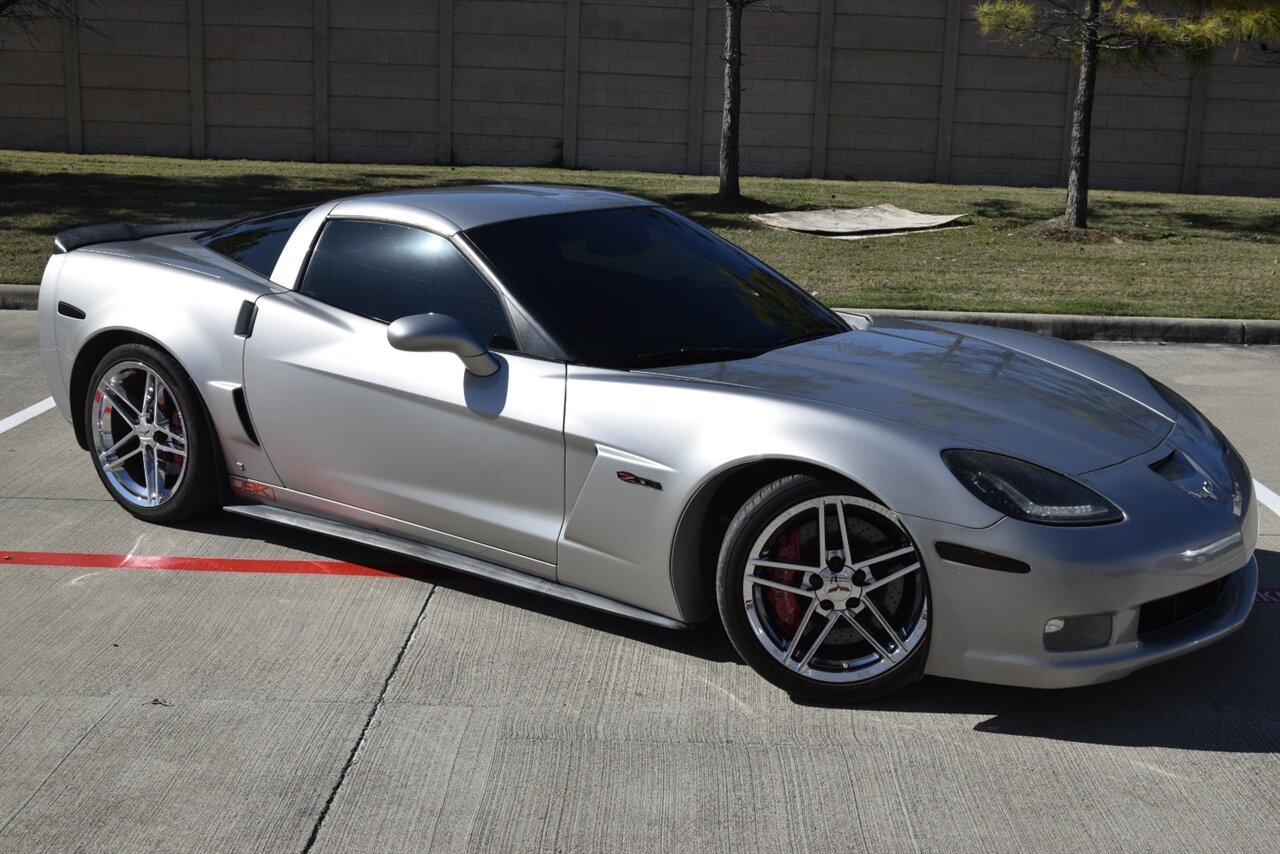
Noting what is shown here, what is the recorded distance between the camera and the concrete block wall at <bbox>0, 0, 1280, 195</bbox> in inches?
896

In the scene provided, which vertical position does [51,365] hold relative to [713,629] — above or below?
above

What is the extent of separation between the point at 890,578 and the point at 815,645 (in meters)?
0.30

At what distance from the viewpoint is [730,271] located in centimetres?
503

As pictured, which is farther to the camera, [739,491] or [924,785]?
[739,491]

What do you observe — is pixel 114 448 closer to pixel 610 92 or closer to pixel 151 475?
pixel 151 475

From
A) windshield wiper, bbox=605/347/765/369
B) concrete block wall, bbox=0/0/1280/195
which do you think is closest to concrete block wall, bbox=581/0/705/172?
concrete block wall, bbox=0/0/1280/195

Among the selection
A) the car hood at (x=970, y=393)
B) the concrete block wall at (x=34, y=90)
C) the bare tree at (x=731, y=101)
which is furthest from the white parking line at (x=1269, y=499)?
the concrete block wall at (x=34, y=90)

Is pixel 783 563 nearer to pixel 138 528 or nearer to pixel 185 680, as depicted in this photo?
pixel 185 680

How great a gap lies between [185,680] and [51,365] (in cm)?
216

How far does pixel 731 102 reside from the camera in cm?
1562

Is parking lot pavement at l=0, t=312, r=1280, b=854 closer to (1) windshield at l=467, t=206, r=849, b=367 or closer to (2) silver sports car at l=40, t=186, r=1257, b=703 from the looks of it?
(2) silver sports car at l=40, t=186, r=1257, b=703

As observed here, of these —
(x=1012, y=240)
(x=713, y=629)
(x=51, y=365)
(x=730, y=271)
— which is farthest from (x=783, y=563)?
(x=1012, y=240)

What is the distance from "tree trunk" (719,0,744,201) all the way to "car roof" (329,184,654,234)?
34.5ft

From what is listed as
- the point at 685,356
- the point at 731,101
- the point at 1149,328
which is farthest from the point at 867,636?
the point at 731,101
